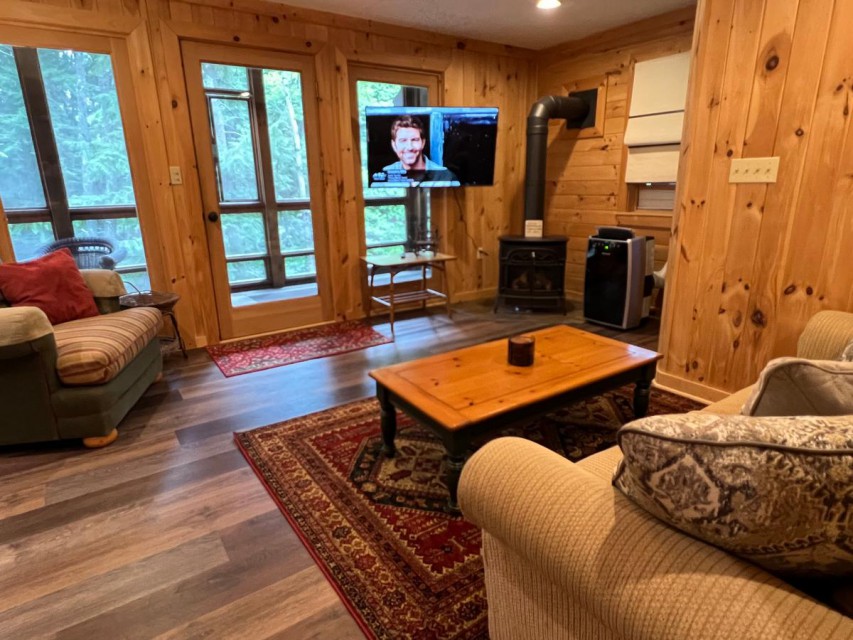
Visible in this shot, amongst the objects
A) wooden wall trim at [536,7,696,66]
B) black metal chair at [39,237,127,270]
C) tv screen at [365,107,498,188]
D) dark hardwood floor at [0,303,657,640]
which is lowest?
dark hardwood floor at [0,303,657,640]

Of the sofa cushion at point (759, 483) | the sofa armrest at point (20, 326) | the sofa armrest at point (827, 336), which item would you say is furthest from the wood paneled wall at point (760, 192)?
the sofa armrest at point (20, 326)

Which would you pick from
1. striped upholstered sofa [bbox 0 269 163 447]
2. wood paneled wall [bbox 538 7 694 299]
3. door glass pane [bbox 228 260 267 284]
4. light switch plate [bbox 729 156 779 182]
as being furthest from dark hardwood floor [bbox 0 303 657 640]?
wood paneled wall [bbox 538 7 694 299]

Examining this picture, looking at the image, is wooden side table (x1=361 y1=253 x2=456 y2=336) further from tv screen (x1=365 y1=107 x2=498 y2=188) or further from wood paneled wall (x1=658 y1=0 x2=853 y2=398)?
wood paneled wall (x1=658 y1=0 x2=853 y2=398)

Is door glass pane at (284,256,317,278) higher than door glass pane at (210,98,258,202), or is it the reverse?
door glass pane at (210,98,258,202)

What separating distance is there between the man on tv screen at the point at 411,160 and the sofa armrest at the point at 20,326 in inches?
110

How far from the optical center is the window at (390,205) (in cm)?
422

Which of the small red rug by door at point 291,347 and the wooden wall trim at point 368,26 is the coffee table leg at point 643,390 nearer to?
the small red rug by door at point 291,347

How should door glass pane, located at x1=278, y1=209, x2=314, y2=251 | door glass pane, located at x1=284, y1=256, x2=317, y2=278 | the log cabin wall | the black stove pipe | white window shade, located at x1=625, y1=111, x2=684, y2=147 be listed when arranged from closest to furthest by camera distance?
the log cabin wall, white window shade, located at x1=625, y1=111, x2=684, y2=147, door glass pane, located at x1=278, y1=209, x2=314, y2=251, door glass pane, located at x1=284, y1=256, x2=317, y2=278, the black stove pipe

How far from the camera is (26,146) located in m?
3.07

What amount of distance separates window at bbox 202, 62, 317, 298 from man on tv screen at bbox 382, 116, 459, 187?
770 millimetres

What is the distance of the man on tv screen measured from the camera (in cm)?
416

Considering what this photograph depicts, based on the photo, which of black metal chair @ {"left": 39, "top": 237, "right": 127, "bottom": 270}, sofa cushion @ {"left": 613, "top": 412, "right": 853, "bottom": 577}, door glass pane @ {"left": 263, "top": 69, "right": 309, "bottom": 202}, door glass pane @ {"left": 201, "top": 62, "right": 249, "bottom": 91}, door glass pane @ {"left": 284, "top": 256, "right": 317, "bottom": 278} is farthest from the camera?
door glass pane @ {"left": 284, "top": 256, "right": 317, "bottom": 278}

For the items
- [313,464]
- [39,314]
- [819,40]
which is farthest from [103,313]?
[819,40]

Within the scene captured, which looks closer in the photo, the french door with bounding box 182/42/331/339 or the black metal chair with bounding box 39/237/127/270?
the black metal chair with bounding box 39/237/127/270
